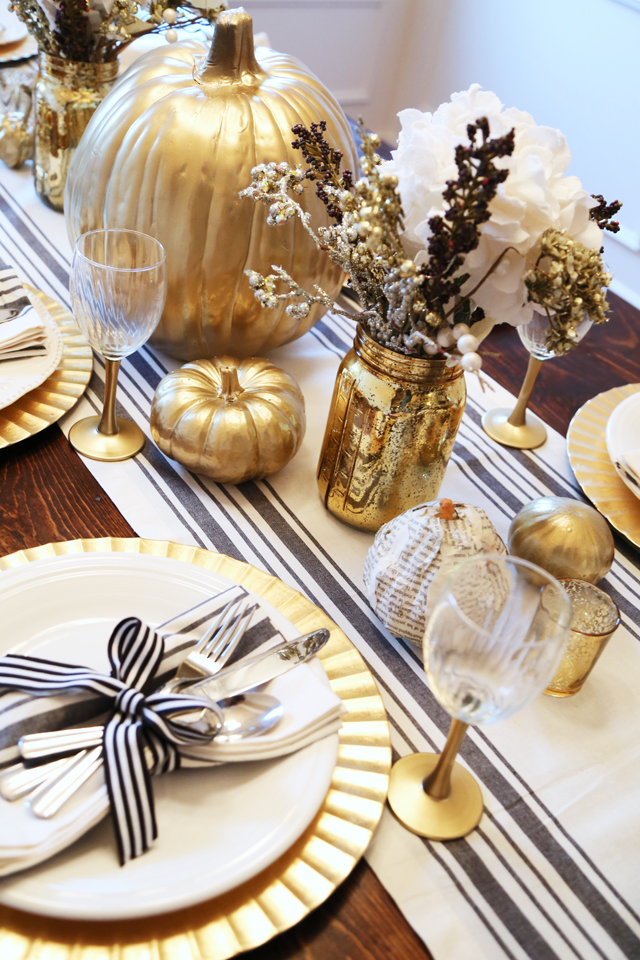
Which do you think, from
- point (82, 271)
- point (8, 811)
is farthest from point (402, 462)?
point (8, 811)

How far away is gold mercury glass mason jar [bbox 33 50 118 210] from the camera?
1.11 m

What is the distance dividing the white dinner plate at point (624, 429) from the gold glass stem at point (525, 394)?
3.9 inches

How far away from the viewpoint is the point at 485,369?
1106mm

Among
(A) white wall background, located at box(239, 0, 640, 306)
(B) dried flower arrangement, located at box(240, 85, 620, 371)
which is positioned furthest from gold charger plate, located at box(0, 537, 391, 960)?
(A) white wall background, located at box(239, 0, 640, 306)

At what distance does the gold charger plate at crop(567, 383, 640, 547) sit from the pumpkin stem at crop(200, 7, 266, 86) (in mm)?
551

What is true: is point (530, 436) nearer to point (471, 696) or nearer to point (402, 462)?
point (402, 462)

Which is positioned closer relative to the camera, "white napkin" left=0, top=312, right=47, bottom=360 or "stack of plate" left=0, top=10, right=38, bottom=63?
"white napkin" left=0, top=312, right=47, bottom=360

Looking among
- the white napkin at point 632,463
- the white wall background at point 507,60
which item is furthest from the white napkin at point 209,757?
the white wall background at point 507,60

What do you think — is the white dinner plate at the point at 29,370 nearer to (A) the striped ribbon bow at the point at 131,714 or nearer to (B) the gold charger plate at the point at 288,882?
(B) the gold charger plate at the point at 288,882

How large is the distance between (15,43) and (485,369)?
111 centimetres

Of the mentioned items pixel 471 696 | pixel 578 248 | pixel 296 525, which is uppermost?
pixel 578 248

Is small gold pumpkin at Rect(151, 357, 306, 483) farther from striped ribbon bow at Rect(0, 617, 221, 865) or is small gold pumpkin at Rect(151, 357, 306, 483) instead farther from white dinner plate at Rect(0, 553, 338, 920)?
striped ribbon bow at Rect(0, 617, 221, 865)

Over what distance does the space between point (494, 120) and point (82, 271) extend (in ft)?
1.25

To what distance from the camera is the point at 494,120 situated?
625mm
